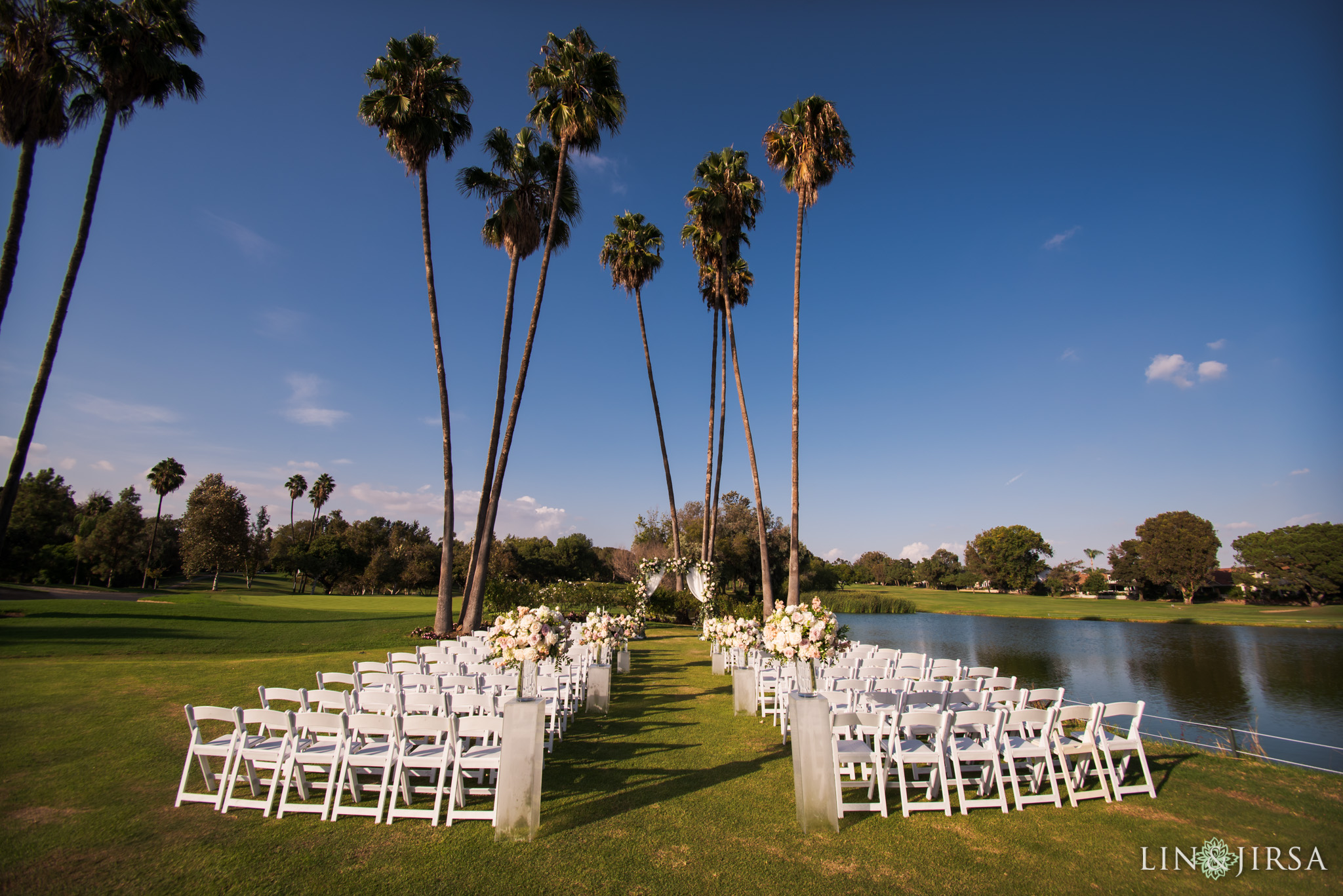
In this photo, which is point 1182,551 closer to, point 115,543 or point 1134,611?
point 1134,611

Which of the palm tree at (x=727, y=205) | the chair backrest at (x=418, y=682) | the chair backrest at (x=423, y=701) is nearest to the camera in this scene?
the chair backrest at (x=423, y=701)

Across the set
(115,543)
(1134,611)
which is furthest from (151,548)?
(1134,611)

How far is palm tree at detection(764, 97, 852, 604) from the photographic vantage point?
18312mm

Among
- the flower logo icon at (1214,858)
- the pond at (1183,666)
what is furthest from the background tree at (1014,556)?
the flower logo icon at (1214,858)

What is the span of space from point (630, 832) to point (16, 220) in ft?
65.4

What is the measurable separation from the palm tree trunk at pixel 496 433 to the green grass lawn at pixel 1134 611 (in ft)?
77.0

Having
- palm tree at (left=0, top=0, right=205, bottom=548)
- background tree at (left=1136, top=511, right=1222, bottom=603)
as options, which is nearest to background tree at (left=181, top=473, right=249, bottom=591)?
palm tree at (left=0, top=0, right=205, bottom=548)

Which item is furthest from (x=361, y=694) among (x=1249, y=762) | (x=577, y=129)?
(x=577, y=129)

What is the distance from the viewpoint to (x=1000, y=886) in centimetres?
389

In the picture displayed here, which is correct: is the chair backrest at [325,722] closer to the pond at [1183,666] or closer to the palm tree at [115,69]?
the pond at [1183,666]

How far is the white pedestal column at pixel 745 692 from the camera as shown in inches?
358

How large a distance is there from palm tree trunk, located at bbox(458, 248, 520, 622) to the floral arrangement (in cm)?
1152

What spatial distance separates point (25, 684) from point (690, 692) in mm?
11153

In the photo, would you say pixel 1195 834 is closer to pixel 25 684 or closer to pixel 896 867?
pixel 896 867
